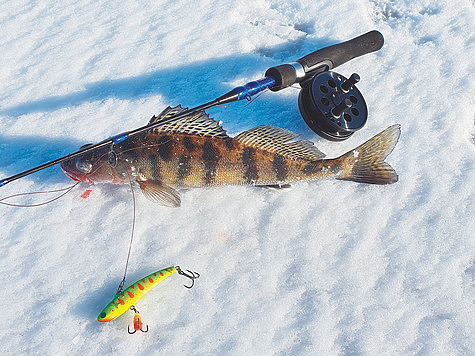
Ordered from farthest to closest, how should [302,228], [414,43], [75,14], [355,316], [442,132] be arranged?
[75,14], [414,43], [442,132], [302,228], [355,316]

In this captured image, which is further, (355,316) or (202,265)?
(202,265)

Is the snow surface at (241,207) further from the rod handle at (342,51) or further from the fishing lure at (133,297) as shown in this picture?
the rod handle at (342,51)

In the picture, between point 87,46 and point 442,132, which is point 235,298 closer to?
point 442,132

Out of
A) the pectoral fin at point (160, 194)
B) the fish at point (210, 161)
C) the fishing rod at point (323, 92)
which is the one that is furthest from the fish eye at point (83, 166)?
the fishing rod at point (323, 92)

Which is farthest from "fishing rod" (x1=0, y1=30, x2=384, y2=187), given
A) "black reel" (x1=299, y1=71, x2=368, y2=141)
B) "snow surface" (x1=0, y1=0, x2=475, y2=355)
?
"snow surface" (x1=0, y1=0, x2=475, y2=355)

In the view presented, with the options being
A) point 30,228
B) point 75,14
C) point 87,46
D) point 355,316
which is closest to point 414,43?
point 355,316

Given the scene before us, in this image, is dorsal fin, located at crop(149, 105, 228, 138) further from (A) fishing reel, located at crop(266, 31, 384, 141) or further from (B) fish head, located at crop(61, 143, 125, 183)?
(A) fishing reel, located at crop(266, 31, 384, 141)

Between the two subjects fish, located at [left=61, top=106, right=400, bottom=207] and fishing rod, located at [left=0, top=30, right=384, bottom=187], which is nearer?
fish, located at [left=61, top=106, right=400, bottom=207]

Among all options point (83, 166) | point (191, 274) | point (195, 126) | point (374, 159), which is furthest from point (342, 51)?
point (83, 166)
